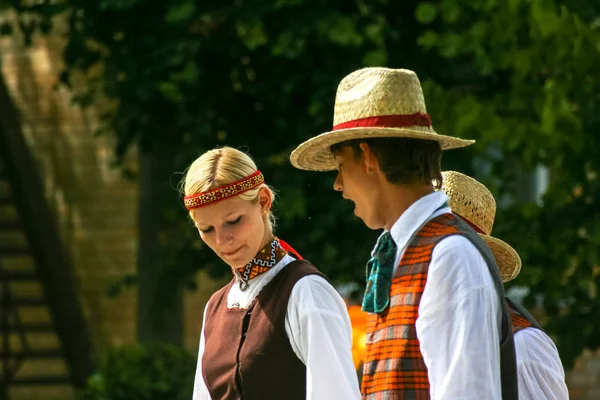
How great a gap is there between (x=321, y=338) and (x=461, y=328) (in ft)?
2.63

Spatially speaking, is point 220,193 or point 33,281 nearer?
point 220,193

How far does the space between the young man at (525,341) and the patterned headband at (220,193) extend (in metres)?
0.49

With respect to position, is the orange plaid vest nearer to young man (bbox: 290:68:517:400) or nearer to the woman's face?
young man (bbox: 290:68:517:400)

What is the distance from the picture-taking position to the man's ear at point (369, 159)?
2.54 m

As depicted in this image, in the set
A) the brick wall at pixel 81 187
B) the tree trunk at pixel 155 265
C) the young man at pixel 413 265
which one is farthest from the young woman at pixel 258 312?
the brick wall at pixel 81 187

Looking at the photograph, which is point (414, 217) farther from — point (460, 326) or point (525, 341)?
point (525, 341)

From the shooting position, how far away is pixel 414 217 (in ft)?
8.15

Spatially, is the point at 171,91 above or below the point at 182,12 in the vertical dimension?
below

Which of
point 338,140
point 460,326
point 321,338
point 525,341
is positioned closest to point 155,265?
point 321,338

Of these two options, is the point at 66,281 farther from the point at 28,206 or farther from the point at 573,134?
the point at 573,134

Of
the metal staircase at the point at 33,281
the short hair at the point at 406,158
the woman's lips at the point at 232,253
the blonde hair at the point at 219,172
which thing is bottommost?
the metal staircase at the point at 33,281

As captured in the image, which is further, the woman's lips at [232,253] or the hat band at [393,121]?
the woman's lips at [232,253]

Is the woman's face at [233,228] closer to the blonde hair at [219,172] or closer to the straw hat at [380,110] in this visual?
the blonde hair at [219,172]

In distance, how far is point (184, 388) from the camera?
673 centimetres
